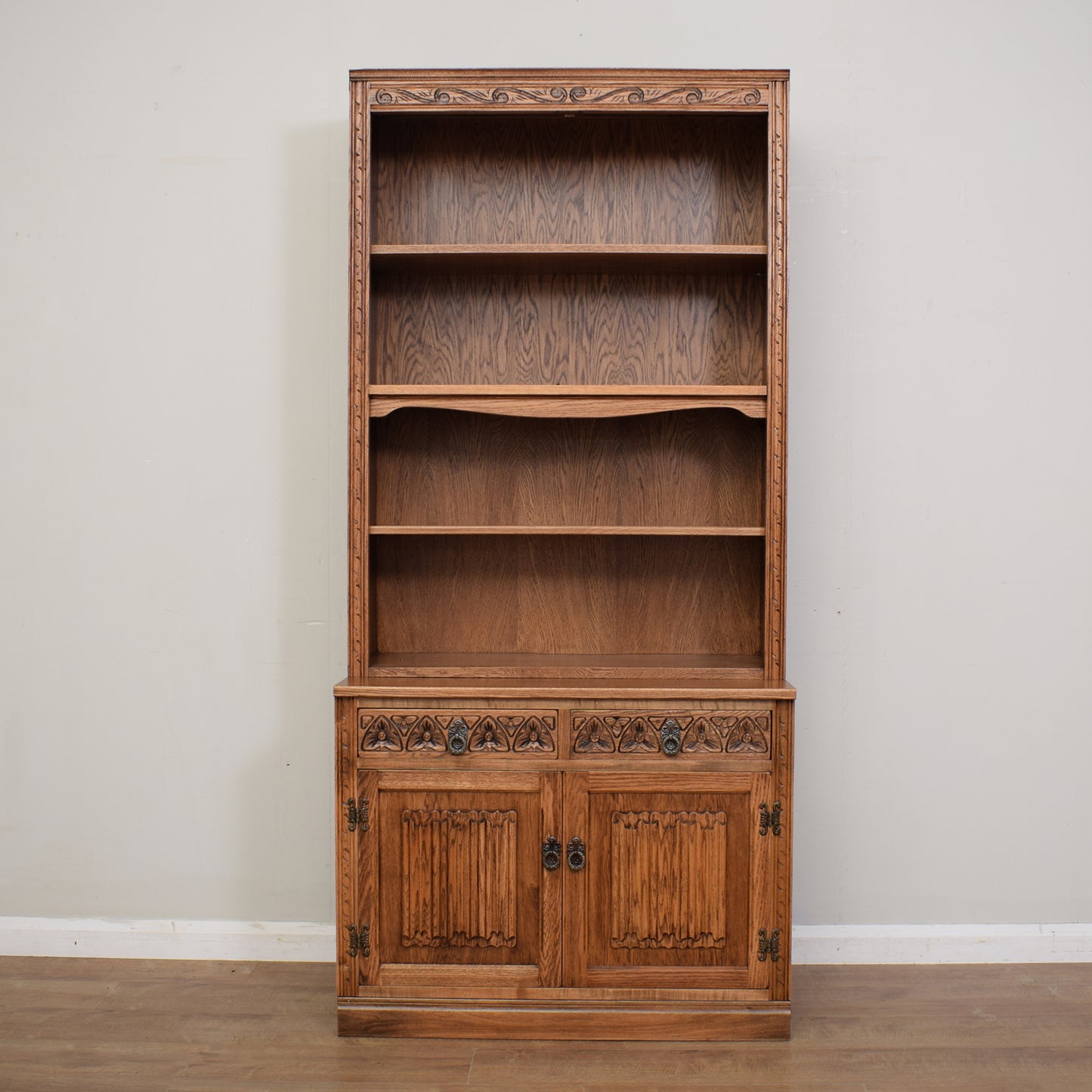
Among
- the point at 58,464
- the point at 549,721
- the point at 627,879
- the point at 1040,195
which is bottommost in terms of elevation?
the point at 627,879

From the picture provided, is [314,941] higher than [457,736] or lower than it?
lower

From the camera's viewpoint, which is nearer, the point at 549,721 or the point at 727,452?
the point at 549,721

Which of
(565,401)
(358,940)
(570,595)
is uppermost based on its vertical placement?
(565,401)

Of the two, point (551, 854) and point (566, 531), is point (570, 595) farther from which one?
point (551, 854)

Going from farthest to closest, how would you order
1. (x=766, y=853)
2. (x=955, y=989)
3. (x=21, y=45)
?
(x=21, y=45) → (x=955, y=989) → (x=766, y=853)

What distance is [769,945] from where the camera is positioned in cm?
225

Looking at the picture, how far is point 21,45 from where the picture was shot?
2.68 m

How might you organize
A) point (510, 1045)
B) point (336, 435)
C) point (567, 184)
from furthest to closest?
point (336, 435), point (567, 184), point (510, 1045)

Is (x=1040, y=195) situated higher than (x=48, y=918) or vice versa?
(x=1040, y=195)

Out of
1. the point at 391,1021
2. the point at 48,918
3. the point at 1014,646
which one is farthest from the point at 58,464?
the point at 1014,646

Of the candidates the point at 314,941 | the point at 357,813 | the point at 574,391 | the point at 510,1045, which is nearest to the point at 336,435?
the point at 574,391

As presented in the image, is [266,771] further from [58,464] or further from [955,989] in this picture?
[955,989]

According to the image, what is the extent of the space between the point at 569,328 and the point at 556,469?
41cm

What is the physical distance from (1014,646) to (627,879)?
1384 millimetres
